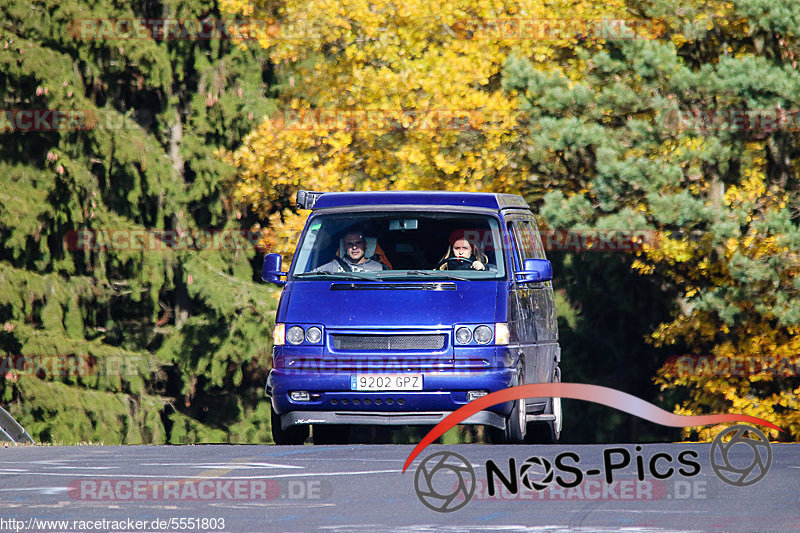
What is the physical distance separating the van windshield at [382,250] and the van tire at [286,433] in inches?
52.2

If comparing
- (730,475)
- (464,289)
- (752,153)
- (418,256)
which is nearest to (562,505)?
(730,475)

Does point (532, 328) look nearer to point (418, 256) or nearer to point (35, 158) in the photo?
point (418, 256)

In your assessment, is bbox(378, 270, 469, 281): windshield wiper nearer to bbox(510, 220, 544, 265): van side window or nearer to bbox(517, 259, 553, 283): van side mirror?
bbox(517, 259, 553, 283): van side mirror

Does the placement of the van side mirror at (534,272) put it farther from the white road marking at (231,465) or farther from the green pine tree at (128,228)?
the green pine tree at (128,228)

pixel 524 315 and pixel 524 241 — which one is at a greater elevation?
pixel 524 241

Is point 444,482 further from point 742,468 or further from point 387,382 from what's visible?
point 742,468

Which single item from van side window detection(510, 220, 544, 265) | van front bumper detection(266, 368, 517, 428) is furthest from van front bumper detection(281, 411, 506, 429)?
van side window detection(510, 220, 544, 265)

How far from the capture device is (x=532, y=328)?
14773 mm

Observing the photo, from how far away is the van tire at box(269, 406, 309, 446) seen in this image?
45.7 feet

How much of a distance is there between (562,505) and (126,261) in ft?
91.6

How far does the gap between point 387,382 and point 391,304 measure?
0.70 meters

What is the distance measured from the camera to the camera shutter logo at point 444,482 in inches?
419

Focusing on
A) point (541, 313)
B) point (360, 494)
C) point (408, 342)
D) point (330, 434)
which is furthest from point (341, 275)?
point (360, 494)

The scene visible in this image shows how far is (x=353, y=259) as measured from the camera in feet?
47.4
